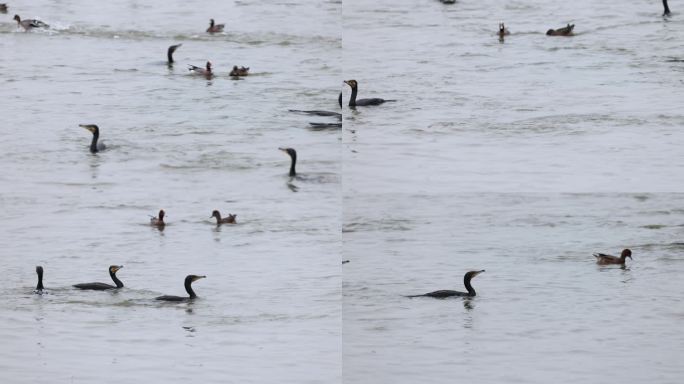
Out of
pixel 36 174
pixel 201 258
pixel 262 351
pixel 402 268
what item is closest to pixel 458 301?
pixel 402 268

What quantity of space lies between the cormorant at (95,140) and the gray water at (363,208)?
0.08 meters

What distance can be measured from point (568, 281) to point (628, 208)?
62cm

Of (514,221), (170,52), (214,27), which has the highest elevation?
(214,27)

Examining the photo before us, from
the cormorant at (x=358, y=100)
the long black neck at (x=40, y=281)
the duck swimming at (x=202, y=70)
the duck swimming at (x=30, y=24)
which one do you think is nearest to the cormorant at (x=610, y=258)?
the cormorant at (x=358, y=100)

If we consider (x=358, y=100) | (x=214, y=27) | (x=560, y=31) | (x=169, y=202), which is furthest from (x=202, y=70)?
(x=169, y=202)

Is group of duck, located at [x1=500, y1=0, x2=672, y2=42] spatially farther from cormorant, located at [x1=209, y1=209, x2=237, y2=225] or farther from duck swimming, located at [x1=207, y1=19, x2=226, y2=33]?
cormorant, located at [x1=209, y1=209, x2=237, y2=225]

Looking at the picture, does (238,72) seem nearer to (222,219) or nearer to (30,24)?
(30,24)

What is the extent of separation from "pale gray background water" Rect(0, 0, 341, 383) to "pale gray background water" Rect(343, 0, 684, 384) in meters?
0.32

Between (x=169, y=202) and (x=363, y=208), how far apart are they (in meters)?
1.64

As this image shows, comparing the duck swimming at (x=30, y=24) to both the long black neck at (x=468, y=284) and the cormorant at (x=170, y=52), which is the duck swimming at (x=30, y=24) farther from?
the long black neck at (x=468, y=284)

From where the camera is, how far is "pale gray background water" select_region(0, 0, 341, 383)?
28.1ft

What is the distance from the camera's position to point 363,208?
31.3ft

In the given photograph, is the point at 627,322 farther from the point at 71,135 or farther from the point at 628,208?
the point at 71,135

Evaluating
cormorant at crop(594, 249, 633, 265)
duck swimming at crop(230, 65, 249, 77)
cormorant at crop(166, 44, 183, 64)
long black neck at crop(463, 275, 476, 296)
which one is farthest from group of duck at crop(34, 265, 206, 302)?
cormorant at crop(166, 44, 183, 64)
